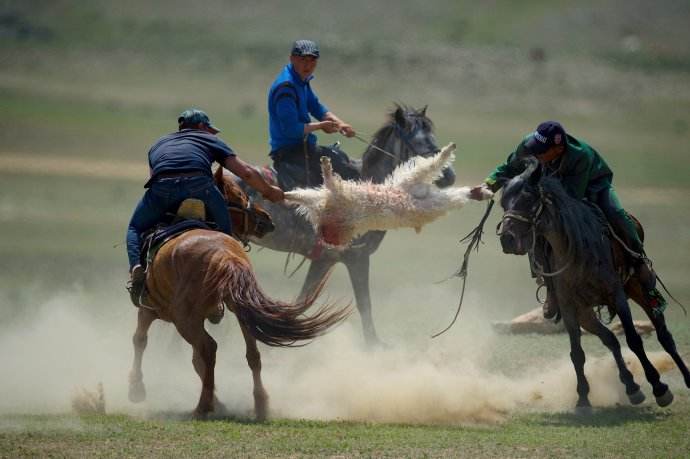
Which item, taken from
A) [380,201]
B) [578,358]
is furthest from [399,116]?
[578,358]

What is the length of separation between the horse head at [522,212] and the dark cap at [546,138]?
0.21 meters

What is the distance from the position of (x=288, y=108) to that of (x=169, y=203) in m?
3.06

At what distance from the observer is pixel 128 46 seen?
48.4m

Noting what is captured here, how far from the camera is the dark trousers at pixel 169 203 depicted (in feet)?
33.3

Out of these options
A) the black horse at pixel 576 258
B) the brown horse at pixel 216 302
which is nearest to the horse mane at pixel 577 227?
the black horse at pixel 576 258

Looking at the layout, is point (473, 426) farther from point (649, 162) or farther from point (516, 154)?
point (649, 162)

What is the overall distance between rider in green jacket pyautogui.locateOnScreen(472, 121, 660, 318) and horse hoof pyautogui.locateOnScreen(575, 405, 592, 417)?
1.13m

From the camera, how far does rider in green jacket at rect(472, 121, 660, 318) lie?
34.9ft

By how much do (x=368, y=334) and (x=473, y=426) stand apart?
4.02 metres

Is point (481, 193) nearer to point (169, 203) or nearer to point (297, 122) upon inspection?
point (297, 122)

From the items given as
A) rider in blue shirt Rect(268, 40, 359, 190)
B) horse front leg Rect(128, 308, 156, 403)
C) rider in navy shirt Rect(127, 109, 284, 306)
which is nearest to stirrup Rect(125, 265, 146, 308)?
rider in navy shirt Rect(127, 109, 284, 306)

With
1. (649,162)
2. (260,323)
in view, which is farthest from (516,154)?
(649,162)

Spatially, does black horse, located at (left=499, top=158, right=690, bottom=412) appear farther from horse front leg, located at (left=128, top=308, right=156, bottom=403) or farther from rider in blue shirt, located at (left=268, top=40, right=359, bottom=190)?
horse front leg, located at (left=128, top=308, right=156, bottom=403)

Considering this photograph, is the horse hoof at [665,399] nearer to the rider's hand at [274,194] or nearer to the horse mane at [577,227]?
the horse mane at [577,227]
